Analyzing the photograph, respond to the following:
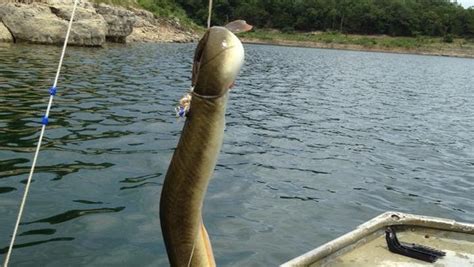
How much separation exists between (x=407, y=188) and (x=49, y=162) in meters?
9.82

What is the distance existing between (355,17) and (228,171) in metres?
189

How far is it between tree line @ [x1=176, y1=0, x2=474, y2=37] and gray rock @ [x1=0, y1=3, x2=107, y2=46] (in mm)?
117712

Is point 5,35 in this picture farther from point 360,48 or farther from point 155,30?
point 360,48

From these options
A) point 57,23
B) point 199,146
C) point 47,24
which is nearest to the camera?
point 199,146

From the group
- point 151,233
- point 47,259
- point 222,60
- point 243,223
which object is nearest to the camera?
point 222,60

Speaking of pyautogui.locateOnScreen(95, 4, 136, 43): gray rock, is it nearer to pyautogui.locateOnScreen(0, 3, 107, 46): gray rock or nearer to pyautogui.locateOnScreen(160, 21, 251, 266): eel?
pyautogui.locateOnScreen(0, 3, 107, 46): gray rock

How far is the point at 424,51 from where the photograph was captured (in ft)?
498

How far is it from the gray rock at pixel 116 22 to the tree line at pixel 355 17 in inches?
4076

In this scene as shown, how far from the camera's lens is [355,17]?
191 m

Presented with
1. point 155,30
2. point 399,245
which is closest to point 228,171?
point 399,245

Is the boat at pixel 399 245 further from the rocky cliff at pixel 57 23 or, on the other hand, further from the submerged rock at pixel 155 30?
the submerged rock at pixel 155 30

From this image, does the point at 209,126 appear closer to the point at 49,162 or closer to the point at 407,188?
the point at 49,162

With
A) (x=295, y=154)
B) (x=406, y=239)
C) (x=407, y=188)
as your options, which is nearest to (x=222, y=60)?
(x=406, y=239)

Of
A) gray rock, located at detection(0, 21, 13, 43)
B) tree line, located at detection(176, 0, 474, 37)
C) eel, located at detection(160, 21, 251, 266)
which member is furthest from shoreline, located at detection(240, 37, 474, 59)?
eel, located at detection(160, 21, 251, 266)
